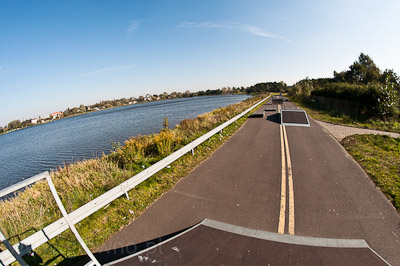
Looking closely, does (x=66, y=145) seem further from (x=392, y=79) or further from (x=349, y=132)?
(x=392, y=79)

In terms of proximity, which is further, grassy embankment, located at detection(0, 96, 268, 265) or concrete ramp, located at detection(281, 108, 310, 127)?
concrete ramp, located at detection(281, 108, 310, 127)

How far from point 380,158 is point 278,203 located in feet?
20.4

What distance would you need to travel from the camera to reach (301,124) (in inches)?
582

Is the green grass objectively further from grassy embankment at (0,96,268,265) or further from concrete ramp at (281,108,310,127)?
grassy embankment at (0,96,268,265)

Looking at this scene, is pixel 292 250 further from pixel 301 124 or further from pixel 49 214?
pixel 301 124

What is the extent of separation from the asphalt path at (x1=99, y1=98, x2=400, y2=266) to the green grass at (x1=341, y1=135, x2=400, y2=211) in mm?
269

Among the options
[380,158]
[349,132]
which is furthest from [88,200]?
[349,132]

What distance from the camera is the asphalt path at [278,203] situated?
389cm

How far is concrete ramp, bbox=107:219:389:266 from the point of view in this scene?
294cm

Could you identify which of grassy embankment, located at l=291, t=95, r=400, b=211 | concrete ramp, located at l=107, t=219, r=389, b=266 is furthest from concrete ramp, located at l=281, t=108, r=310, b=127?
concrete ramp, located at l=107, t=219, r=389, b=266

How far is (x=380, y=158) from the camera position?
7598 millimetres

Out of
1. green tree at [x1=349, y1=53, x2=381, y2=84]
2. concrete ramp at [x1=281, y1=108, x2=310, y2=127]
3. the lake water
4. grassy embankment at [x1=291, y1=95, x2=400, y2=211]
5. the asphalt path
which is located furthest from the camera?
green tree at [x1=349, y1=53, x2=381, y2=84]

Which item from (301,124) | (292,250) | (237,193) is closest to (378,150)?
(301,124)

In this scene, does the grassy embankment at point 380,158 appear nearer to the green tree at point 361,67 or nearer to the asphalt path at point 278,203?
the asphalt path at point 278,203
